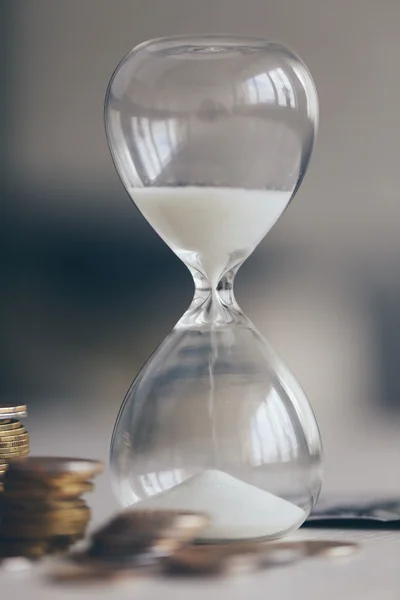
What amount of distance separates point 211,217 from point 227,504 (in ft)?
0.92

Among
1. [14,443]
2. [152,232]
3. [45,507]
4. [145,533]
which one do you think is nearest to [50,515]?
[45,507]

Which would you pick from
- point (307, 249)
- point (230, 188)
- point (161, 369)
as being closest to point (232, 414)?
point (161, 369)

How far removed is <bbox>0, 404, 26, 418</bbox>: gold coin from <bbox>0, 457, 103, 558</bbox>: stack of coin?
11.0 inches

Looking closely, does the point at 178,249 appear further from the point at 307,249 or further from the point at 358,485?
the point at 307,249

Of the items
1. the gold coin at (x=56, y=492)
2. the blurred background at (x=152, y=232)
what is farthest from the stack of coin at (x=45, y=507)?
the blurred background at (x=152, y=232)

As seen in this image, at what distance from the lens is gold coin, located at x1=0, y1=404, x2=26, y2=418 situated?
58.9 inches

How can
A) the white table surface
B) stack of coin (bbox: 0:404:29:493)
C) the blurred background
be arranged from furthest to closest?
1. the blurred background
2. stack of coin (bbox: 0:404:29:493)
3. the white table surface

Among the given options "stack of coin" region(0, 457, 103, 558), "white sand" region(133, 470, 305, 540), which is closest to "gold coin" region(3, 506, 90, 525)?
A: "stack of coin" region(0, 457, 103, 558)

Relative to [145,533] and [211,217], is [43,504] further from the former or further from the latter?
[211,217]

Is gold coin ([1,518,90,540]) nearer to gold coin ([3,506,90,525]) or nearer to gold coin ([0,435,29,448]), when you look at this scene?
gold coin ([3,506,90,525])

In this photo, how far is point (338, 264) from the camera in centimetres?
349

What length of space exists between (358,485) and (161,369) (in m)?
0.51

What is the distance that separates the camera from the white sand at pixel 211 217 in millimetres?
1072

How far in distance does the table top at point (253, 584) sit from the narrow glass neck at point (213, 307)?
0.83 ft
